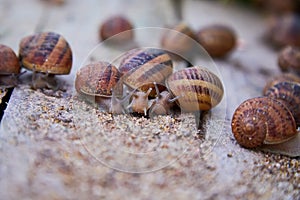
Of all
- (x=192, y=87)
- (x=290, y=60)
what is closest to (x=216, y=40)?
(x=290, y=60)

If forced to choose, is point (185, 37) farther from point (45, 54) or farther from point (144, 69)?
point (45, 54)

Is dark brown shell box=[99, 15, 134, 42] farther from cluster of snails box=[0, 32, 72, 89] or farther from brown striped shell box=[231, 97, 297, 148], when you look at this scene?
brown striped shell box=[231, 97, 297, 148]

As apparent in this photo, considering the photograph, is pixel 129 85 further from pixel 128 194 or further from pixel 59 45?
pixel 128 194

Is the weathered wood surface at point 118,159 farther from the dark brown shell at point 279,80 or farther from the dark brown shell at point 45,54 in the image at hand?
the dark brown shell at point 279,80

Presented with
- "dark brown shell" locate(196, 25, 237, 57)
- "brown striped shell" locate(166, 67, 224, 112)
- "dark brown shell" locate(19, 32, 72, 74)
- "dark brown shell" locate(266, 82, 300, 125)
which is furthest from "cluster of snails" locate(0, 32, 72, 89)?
"dark brown shell" locate(196, 25, 237, 57)

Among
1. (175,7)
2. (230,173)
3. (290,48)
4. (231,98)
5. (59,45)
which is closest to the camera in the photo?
(230,173)

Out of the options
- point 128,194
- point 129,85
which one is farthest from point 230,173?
point 129,85
